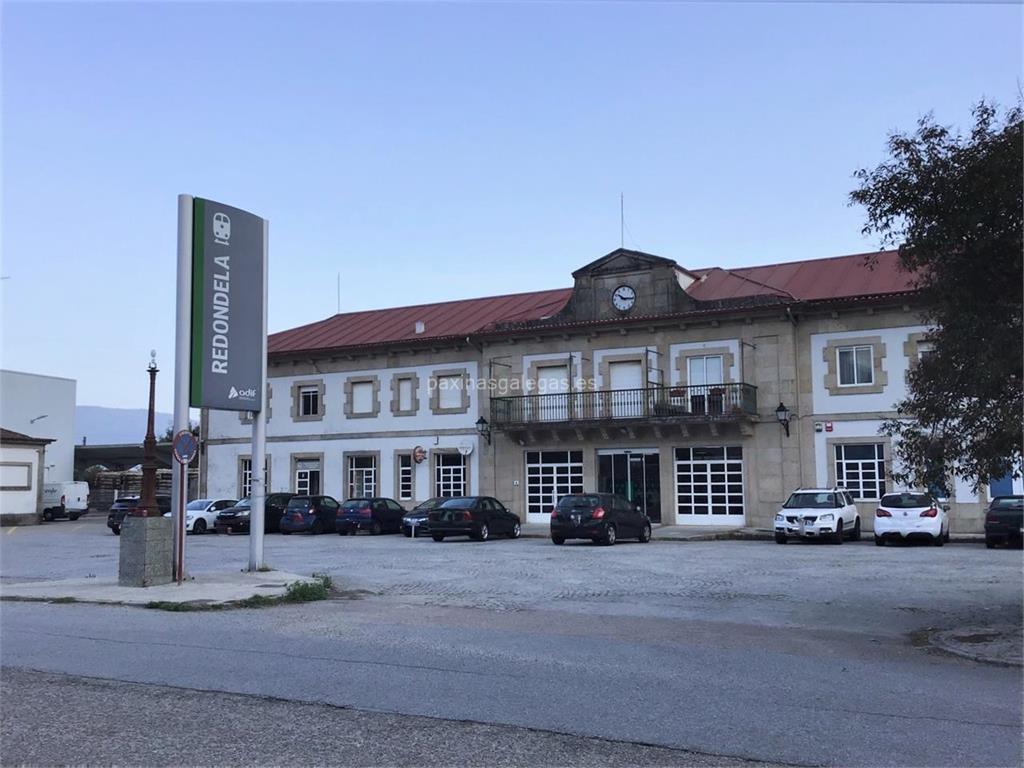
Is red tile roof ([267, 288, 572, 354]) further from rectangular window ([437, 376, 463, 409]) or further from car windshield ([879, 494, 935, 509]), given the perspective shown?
car windshield ([879, 494, 935, 509])

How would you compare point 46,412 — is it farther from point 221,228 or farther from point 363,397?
point 221,228

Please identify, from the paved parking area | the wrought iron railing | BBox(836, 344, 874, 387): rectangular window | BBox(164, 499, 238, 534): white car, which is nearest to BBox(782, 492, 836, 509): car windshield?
the paved parking area

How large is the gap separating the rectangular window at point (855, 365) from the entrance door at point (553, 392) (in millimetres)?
9939

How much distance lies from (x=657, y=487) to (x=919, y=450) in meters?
23.9

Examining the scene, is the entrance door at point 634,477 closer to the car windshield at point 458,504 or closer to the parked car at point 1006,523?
the car windshield at point 458,504

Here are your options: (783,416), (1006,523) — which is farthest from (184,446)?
(783,416)

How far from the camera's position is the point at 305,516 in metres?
A: 33.5

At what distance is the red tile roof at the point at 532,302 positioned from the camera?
33.4m

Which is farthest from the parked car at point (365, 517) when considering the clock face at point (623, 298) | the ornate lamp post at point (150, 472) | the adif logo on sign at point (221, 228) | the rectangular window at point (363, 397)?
the adif logo on sign at point (221, 228)

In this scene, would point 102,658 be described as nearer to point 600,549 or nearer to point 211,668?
point 211,668

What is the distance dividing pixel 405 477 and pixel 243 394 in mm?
22694

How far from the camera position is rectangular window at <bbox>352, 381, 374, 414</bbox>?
135 ft

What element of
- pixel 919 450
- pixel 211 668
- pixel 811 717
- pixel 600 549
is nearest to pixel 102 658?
pixel 211 668

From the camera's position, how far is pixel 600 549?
24.1m
